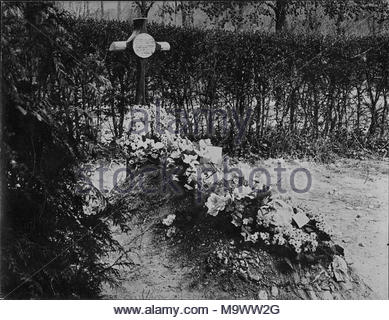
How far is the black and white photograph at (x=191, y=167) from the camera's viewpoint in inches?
115

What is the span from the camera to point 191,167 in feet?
14.4

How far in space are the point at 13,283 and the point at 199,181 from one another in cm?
190

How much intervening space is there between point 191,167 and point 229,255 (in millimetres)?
959

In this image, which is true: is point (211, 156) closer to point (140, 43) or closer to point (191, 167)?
point (191, 167)

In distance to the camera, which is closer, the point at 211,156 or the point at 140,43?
the point at 211,156

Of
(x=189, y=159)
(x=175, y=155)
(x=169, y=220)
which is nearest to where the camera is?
(x=169, y=220)

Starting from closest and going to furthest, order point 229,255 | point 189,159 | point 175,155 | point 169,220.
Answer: point 229,255
point 169,220
point 189,159
point 175,155

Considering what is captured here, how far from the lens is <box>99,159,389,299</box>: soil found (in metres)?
3.62

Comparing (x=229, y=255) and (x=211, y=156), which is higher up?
(x=211, y=156)

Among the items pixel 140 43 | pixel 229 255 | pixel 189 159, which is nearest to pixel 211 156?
pixel 189 159

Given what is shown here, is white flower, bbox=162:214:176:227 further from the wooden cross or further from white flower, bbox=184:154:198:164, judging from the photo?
the wooden cross

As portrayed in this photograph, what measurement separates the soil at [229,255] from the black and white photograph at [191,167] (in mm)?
12

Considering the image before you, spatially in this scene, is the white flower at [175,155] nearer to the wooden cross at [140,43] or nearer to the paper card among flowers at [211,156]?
the paper card among flowers at [211,156]

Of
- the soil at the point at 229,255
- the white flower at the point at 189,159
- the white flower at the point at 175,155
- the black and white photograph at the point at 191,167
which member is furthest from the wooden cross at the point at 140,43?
the soil at the point at 229,255
